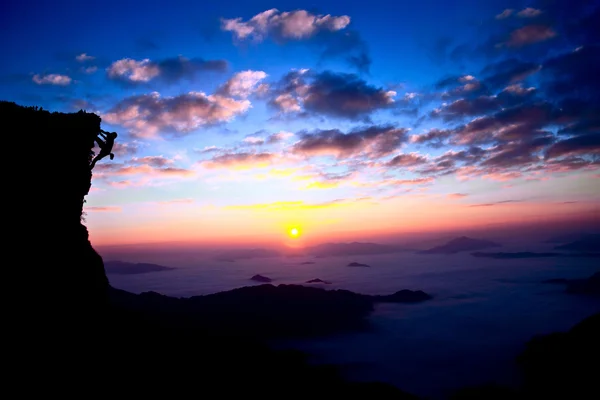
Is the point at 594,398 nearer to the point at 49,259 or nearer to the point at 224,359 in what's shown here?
the point at 224,359

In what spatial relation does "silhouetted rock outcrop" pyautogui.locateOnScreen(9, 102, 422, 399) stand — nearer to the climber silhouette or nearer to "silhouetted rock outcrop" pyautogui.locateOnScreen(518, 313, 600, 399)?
the climber silhouette

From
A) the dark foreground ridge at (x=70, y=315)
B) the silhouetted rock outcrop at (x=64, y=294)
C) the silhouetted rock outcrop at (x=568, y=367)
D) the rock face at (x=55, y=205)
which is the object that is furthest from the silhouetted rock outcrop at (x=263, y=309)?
the rock face at (x=55, y=205)

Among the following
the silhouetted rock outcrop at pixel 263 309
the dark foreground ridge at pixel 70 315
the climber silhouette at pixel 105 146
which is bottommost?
the silhouetted rock outcrop at pixel 263 309

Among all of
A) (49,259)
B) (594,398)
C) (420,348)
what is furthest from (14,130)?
(420,348)

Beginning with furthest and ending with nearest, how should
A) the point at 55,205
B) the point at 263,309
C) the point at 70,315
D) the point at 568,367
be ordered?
the point at 263,309 → the point at 568,367 → the point at 55,205 → the point at 70,315

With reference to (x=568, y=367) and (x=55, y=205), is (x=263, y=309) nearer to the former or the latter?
(x=568, y=367)

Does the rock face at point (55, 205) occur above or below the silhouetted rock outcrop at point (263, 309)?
above

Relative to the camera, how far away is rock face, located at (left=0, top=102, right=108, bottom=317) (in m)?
12.7

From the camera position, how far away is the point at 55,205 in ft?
46.4

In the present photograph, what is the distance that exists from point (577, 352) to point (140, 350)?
58482mm

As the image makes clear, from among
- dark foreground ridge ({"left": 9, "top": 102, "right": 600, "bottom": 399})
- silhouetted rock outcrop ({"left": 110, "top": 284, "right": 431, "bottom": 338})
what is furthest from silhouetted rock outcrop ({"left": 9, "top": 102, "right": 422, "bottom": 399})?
silhouetted rock outcrop ({"left": 110, "top": 284, "right": 431, "bottom": 338})

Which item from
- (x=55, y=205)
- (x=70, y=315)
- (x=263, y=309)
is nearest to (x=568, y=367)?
(x=70, y=315)

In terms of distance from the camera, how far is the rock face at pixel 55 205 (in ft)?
41.6

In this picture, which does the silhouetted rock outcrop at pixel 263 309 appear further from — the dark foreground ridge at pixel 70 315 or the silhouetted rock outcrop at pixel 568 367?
the dark foreground ridge at pixel 70 315
